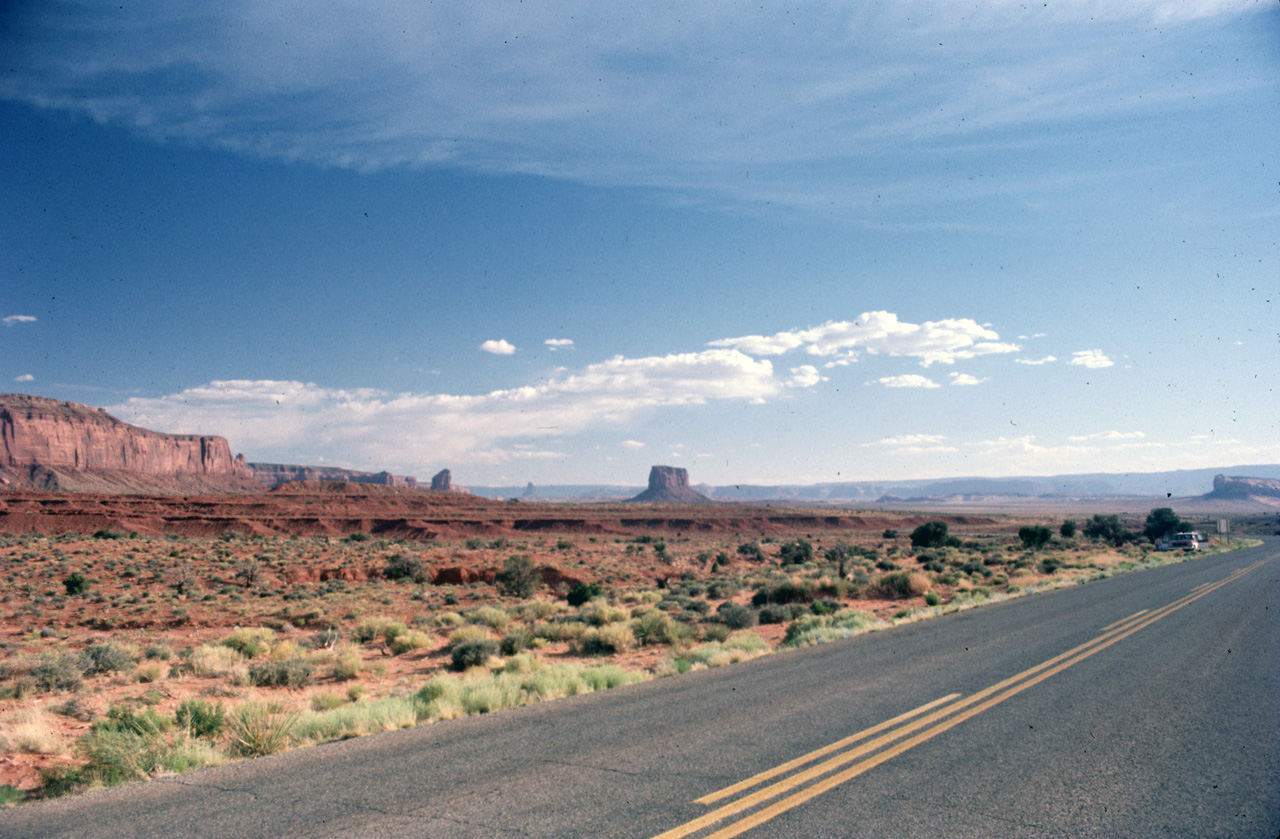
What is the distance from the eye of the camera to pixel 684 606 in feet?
73.3

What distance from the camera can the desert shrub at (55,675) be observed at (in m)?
11.2

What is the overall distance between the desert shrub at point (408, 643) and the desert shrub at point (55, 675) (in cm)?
590

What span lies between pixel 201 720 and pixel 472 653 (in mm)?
6194

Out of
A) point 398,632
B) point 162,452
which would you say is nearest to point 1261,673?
point 398,632

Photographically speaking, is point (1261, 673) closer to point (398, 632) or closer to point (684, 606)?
point (684, 606)

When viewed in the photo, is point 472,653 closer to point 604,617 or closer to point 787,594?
point 604,617

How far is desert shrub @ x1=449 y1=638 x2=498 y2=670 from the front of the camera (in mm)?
13758

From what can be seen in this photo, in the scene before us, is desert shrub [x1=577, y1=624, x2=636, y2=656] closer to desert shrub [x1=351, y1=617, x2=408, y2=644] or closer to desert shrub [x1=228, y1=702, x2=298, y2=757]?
desert shrub [x1=351, y1=617, x2=408, y2=644]

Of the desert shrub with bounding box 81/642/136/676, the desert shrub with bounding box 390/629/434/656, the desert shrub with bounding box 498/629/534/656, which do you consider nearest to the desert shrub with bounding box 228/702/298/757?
the desert shrub with bounding box 81/642/136/676

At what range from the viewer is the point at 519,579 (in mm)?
27969

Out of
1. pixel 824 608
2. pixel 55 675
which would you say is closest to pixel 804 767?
pixel 55 675

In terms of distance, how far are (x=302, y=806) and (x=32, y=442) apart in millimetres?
172802

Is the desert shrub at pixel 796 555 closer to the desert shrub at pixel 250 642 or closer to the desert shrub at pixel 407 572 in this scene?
the desert shrub at pixel 407 572

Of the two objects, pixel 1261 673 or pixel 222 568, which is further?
pixel 222 568
